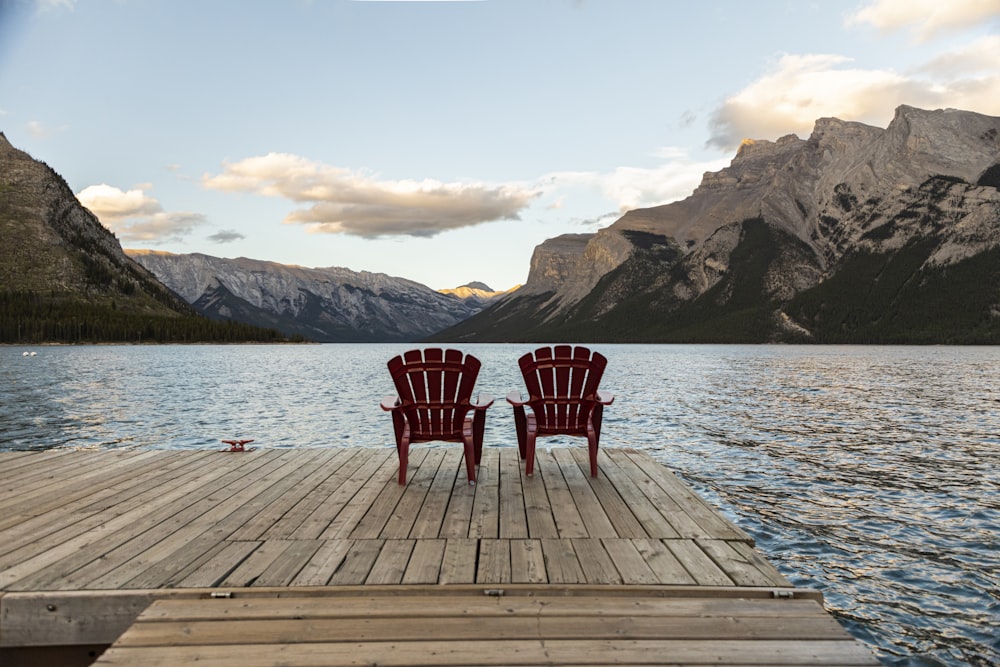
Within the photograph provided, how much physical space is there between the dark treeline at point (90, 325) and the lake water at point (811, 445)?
9515 centimetres

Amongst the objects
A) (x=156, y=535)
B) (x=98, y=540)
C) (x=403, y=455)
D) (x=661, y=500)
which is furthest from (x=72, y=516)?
(x=661, y=500)

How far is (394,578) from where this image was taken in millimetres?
4156

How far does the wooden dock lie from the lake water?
7.83 ft

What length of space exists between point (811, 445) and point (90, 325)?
137m

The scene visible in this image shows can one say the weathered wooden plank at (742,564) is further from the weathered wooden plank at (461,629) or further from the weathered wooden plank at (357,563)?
the weathered wooden plank at (357,563)

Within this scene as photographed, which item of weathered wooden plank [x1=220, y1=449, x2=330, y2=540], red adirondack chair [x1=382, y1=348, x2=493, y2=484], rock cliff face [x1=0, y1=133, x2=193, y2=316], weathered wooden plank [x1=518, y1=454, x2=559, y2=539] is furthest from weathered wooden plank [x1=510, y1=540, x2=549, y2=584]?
rock cliff face [x1=0, y1=133, x2=193, y2=316]

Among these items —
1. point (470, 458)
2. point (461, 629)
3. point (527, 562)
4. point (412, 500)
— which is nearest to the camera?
point (461, 629)

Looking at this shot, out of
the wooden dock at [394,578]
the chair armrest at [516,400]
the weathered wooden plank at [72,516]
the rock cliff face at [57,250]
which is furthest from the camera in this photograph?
the rock cliff face at [57,250]

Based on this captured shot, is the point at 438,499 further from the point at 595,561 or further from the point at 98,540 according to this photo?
the point at 98,540

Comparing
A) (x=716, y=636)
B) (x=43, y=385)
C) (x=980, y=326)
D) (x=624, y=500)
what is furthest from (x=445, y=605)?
(x=980, y=326)

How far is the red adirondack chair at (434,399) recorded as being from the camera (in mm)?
7379

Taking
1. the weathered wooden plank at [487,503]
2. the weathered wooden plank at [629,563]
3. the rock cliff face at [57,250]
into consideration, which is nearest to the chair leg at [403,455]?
the weathered wooden plank at [487,503]

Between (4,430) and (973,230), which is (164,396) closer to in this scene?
(4,430)

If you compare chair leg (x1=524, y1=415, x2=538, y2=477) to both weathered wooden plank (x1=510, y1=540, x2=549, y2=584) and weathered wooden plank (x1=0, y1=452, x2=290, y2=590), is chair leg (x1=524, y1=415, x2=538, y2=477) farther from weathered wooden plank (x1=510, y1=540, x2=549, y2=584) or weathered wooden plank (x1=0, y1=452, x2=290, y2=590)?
weathered wooden plank (x1=0, y1=452, x2=290, y2=590)
